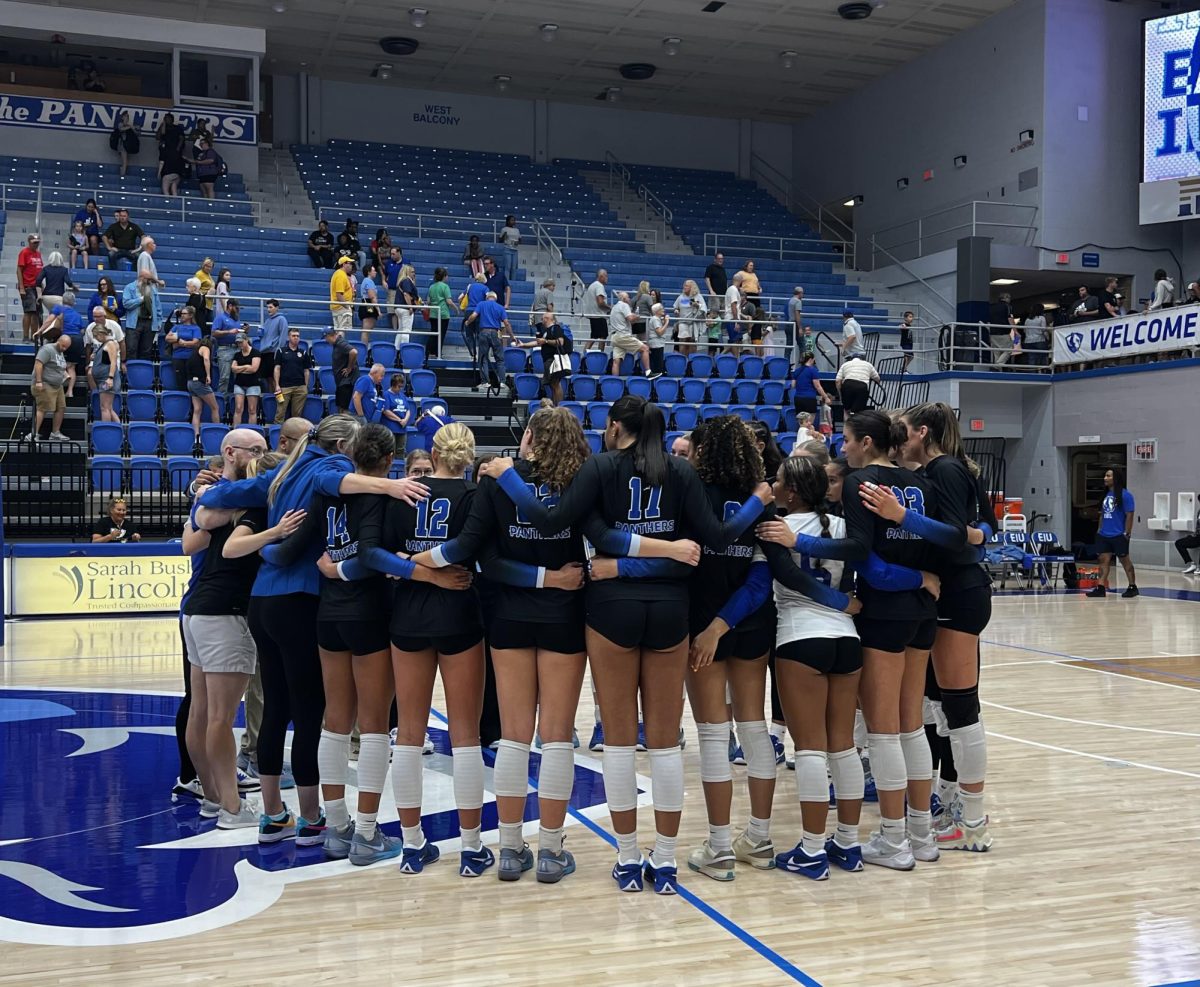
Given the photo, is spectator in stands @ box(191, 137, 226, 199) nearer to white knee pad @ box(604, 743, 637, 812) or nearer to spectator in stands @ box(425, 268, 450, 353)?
spectator in stands @ box(425, 268, 450, 353)

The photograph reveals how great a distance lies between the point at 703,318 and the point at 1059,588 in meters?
7.00

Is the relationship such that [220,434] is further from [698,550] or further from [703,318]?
[698,550]

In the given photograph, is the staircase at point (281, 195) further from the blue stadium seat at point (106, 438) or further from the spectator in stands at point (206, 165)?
the blue stadium seat at point (106, 438)

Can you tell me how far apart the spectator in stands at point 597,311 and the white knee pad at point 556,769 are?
47.9 ft

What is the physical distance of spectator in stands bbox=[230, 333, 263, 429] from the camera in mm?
14984

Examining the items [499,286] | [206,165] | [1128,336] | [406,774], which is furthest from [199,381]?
[1128,336]

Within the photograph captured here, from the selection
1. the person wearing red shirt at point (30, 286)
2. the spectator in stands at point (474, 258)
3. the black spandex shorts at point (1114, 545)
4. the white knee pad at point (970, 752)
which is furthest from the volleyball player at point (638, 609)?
the spectator in stands at point (474, 258)

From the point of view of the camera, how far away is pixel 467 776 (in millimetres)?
4375

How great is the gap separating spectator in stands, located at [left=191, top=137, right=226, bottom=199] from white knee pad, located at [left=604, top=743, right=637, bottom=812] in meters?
20.7

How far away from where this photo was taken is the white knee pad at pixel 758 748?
14.8 feet

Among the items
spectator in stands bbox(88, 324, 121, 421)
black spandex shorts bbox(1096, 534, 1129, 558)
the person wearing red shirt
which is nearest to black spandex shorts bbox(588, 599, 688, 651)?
spectator in stands bbox(88, 324, 121, 421)

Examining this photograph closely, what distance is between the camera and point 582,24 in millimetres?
23797

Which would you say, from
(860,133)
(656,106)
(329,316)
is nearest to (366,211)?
(329,316)

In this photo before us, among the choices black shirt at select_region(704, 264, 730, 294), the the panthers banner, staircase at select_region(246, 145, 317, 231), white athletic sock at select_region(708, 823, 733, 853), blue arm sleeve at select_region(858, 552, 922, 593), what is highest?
staircase at select_region(246, 145, 317, 231)
